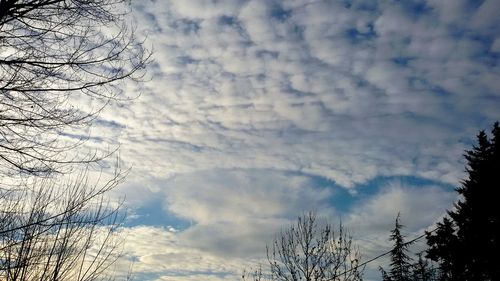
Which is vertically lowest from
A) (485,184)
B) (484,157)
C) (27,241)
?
(27,241)

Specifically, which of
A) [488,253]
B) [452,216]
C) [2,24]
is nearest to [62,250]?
[2,24]

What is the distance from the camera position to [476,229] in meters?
21.8

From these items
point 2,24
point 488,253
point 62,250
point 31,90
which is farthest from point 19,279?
point 488,253

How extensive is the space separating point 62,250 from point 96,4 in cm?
418

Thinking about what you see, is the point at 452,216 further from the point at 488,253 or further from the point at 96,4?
the point at 96,4

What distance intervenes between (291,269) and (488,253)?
10.6 m

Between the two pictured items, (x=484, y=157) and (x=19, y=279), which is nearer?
(x=19, y=279)

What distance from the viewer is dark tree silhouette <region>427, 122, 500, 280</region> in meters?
20.6

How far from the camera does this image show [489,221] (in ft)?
70.3

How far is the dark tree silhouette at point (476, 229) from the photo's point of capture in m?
20.6

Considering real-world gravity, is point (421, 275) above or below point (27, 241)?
above

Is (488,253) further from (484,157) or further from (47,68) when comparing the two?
(47,68)

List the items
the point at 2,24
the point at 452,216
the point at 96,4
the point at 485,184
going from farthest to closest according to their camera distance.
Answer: the point at 452,216 < the point at 485,184 < the point at 96,4 < the point at 2,24

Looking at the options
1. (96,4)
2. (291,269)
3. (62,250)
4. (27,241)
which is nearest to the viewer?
(96,4)
